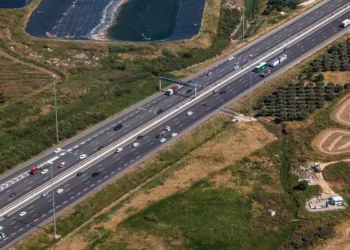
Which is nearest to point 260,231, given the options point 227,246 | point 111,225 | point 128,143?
point 227,246

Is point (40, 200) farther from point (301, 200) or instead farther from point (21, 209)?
point (301, 200)

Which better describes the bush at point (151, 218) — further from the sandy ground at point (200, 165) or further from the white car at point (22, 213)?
the white car at point (22, 213)

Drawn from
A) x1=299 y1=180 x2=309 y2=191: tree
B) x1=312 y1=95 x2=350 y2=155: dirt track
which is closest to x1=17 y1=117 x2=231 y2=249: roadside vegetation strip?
x1=312 y1=95 x2=350 y2=155: dirt track

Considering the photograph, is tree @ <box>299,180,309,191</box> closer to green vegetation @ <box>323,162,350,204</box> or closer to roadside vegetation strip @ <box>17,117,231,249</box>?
green vegetation @ <box>323,162,350,204</box>

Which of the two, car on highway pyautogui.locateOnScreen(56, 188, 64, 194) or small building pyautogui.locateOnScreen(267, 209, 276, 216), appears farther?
car on highway pyautogui.locateOnScreen(56, 188, 64, 194)

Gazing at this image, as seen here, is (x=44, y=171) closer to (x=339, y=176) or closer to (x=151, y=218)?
(x=151, y=218)
